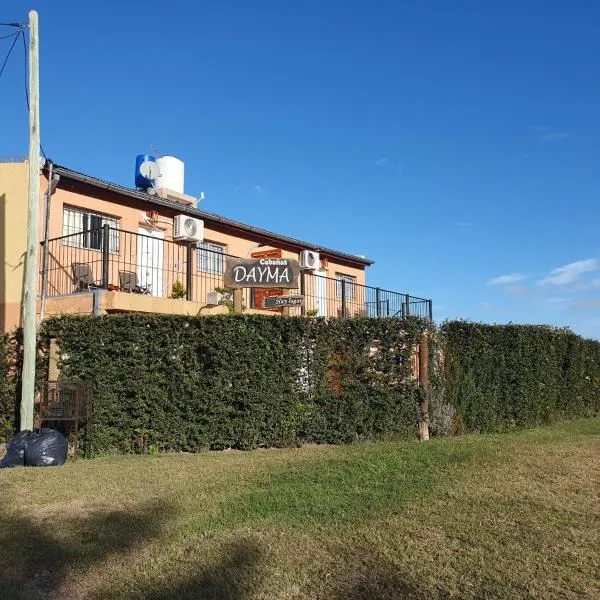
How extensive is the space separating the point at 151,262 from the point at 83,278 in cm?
295

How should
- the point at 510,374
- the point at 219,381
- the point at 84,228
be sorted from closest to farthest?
1. the point at 219,381
2. the point at 510,374
3. the point at 84,228

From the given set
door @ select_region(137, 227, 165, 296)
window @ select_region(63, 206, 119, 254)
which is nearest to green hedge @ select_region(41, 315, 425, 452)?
window @ select_region(63, 206, 119, 254)

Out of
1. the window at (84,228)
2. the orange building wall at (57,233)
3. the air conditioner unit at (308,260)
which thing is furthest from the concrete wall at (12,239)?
the air conditioner unit at (308,260)

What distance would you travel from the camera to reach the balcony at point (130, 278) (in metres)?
12.5

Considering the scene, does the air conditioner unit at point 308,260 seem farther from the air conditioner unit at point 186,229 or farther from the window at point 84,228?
the window at point 84,228

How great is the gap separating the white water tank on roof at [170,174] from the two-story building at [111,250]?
19 cm

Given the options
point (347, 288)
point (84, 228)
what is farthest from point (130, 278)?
point (347, 288)

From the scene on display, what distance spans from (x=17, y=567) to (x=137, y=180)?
607 inches

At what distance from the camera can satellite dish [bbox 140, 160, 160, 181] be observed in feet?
61.8

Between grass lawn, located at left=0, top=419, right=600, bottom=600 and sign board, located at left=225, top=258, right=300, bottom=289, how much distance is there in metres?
3.72

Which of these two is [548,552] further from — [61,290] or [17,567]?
[61,290]

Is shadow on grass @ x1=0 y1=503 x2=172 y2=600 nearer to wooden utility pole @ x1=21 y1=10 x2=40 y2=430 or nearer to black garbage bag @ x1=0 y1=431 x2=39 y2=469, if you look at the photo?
black garbage bag @ x1=0 y1=431 x2=39 y2=469

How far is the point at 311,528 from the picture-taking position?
569 cm

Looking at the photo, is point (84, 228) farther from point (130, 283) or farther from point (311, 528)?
point (311, 528)
